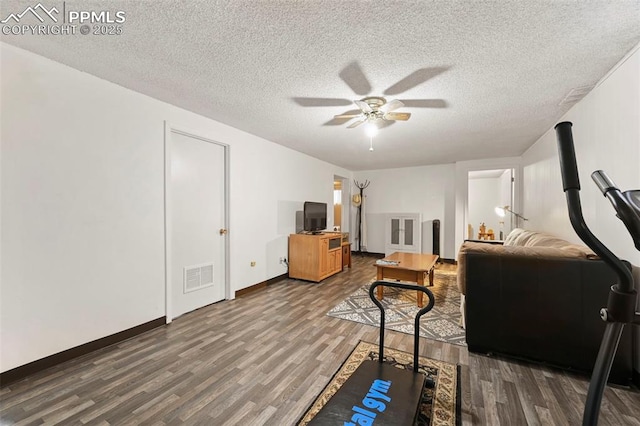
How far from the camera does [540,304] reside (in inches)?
83.7

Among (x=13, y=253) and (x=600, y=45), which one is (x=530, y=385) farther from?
(x=13, y=253)

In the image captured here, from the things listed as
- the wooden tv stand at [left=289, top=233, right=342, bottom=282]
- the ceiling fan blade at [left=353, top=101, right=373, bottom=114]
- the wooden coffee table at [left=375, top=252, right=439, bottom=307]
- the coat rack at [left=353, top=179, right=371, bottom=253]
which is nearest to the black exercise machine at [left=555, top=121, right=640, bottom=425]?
the ceiling fan blade at [left=353, top=101, right=373, bottom=114]

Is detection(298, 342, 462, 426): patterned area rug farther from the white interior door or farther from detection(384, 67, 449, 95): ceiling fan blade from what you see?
detection(384, 67, 449, 95): ceiling fan blade

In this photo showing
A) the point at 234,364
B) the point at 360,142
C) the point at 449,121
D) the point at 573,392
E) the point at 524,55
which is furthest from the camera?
the point at 360,142

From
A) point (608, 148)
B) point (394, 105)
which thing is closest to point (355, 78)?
point (394, 105)

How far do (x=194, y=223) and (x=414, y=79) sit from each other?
2915 mm

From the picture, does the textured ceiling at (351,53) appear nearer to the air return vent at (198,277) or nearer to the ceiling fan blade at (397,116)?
the ceiling fan blade at (397,116)

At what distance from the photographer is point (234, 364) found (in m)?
2.17

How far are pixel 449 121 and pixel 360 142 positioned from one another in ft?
4.72

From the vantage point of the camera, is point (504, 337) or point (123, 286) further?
point (123, 286)

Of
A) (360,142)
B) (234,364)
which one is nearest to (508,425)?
(234,364)

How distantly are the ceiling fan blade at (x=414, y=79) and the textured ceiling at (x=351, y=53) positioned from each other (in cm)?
2

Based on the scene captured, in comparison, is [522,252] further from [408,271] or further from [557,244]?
[408,271]

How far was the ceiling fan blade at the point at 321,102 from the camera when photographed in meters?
2.79
